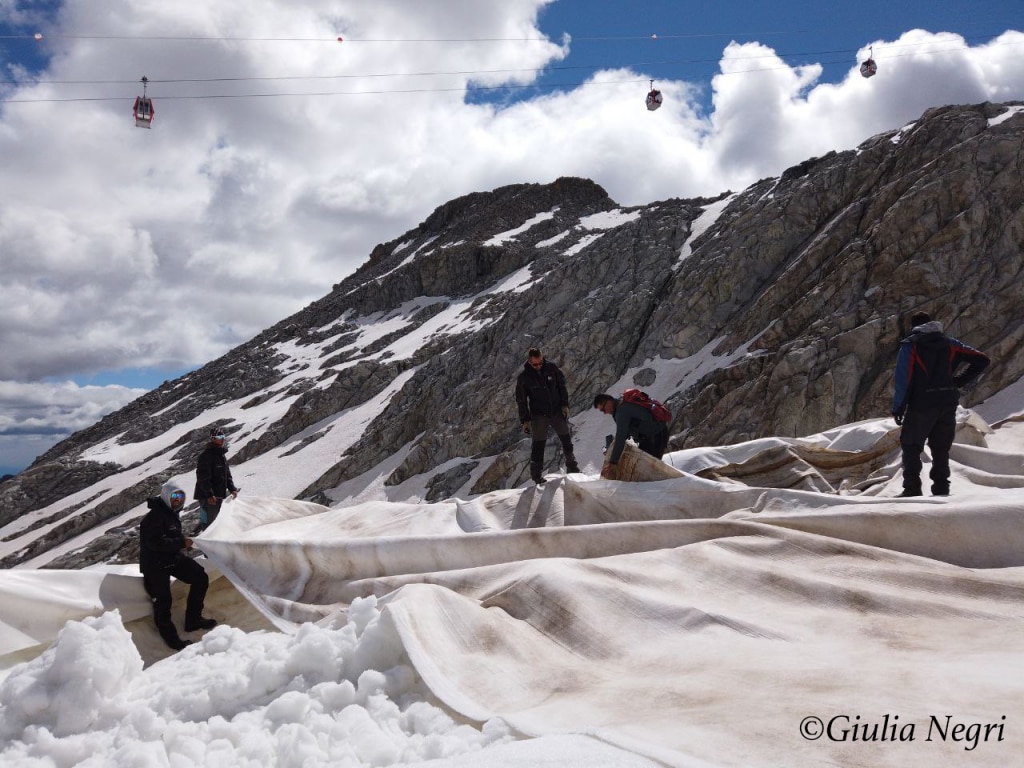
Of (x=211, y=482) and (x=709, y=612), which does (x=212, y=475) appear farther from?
(x=709, y=612)

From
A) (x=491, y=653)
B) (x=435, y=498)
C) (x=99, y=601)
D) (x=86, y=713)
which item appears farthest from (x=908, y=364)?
(x=435, y=498)

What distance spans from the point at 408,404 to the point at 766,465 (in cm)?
3066

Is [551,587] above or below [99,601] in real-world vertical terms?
above

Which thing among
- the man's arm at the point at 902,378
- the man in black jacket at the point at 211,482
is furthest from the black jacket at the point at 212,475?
the man's arm at the point at 902,378

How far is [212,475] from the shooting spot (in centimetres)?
824

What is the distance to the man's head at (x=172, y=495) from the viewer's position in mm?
5800

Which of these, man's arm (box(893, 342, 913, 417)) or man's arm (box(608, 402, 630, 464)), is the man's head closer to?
man's arm (box(608, 402, 630, 464))

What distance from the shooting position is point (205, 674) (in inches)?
119

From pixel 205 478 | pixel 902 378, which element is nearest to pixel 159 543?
pixel 205 478

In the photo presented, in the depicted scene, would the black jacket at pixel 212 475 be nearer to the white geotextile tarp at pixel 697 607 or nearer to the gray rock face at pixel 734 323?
the white geotextile tarp at pixel 697 607

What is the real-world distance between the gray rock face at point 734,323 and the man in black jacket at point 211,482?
17.1m

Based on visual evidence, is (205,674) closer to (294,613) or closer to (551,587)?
(294,613)

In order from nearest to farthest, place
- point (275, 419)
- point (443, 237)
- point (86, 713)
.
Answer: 1. point (86, 713)
2. point (275, 419)
3. point (443, 237)

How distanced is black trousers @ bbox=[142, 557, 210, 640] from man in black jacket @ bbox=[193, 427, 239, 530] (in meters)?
3.03
